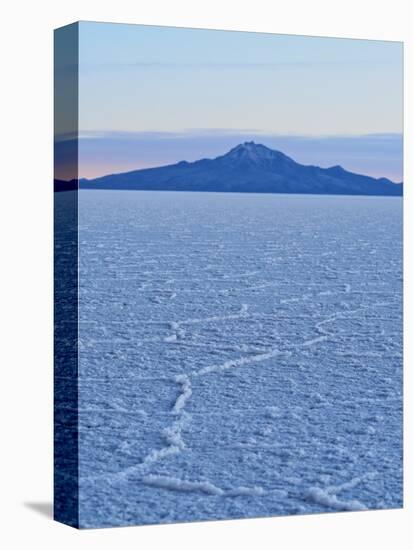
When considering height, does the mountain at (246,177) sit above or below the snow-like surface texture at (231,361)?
above

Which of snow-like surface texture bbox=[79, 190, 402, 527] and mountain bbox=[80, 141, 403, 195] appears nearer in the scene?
snow-like surface texture bbox=[79, 190, 402, 527]

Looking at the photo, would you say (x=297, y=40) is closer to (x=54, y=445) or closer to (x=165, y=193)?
(x=165, y=193)

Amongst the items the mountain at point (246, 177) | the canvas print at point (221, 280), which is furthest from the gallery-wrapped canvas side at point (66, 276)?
the mountain at point (246, 177)

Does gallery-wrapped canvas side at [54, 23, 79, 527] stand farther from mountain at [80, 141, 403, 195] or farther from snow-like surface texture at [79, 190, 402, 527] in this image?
mountain at [80, 141, 403, 195]

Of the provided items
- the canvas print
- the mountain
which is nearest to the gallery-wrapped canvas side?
the canvas print

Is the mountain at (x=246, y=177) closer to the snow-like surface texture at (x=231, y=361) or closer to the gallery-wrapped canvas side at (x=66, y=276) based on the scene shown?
the snow-like surface texture at (x=231, y=361)

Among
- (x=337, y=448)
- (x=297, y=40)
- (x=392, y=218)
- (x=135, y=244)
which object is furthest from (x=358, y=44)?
(x=337, y=448)

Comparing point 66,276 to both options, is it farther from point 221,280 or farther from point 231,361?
point 231,361
